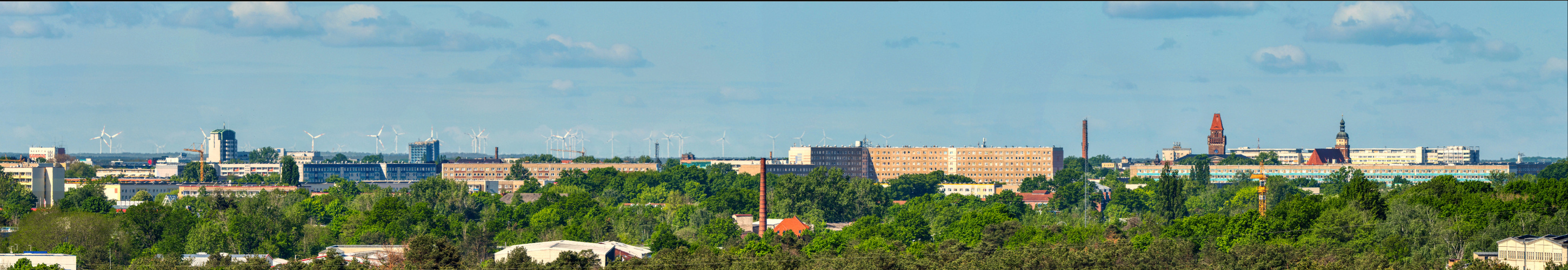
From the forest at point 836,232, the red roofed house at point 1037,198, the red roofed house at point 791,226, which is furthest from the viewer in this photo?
the red roofed house at point 1037,198

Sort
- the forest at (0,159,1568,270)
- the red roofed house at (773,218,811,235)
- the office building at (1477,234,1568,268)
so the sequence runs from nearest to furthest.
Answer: the office building at (1477,234,1568,268), the forest at (0,159,1568,270), the red roofed house at (773,218,811,235)

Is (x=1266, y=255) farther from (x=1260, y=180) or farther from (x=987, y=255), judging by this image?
(x=1260, y=180)

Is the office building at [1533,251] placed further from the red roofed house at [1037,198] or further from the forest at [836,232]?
the red roofed house at [1037,198]

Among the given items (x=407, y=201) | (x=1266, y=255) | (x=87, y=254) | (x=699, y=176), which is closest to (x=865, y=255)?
(x=1266, y=255)

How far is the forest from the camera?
6650 cm

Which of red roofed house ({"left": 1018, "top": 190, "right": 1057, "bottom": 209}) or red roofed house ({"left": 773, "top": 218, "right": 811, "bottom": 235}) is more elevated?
red roofed house ({"left": 1018, "top": 190, "right": 1057, "bottom": 209})

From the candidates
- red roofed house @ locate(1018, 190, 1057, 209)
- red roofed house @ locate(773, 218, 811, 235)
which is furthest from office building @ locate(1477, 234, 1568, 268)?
red roofed house @ locate(1018, 190, 1057, 209)

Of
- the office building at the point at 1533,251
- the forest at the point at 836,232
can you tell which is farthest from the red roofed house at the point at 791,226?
the office building at the point at 1533,251

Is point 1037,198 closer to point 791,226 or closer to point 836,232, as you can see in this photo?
point 791,226

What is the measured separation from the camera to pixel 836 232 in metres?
103

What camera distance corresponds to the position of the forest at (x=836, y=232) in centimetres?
6650

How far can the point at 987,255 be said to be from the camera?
237ft

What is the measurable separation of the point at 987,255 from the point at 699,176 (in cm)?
12673

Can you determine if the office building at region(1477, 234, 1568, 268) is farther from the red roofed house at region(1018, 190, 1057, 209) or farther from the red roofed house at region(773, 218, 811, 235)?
the red roofed house at region(1018, 190, 1057, 209)
